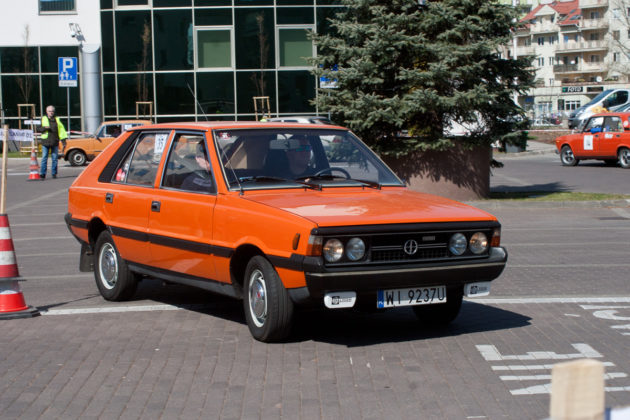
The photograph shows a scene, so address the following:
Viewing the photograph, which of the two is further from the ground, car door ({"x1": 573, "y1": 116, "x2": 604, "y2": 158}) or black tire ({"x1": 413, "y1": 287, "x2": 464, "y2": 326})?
car door ({"x1": 573, "y1": 116, "x2": 604, "y2": 158})

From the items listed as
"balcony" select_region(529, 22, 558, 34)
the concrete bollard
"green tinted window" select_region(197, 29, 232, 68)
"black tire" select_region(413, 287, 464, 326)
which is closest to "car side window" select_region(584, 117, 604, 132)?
"green tinted window" select_region(197, 29, 232, 68)

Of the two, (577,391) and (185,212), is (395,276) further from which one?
(577,391)

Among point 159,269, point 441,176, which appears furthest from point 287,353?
point 441,176

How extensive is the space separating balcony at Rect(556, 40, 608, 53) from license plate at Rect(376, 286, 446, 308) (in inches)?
4653

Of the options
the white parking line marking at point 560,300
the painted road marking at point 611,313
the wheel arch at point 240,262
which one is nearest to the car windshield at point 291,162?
the wheel arch at point 240,262

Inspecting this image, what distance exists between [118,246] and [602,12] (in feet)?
396

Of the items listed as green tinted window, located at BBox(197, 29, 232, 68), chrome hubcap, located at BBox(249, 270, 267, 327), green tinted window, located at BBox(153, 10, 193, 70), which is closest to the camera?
chrome hubcap, located at BBox(249, 270, 267, 327)

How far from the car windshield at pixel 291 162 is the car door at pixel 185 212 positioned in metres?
0.22

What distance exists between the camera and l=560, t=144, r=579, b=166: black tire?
32062 millimetres

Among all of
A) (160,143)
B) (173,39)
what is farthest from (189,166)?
(173,39)

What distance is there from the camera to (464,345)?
21.5 feet

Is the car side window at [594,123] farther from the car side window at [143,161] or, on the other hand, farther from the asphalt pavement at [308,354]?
the car side window at [143,161]

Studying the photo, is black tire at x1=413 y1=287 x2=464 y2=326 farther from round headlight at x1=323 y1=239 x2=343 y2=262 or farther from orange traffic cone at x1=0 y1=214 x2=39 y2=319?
orange traffic cone at x1=0 y1=214 x2=39 y2=319

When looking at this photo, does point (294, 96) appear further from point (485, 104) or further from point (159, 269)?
point (159, 269)
